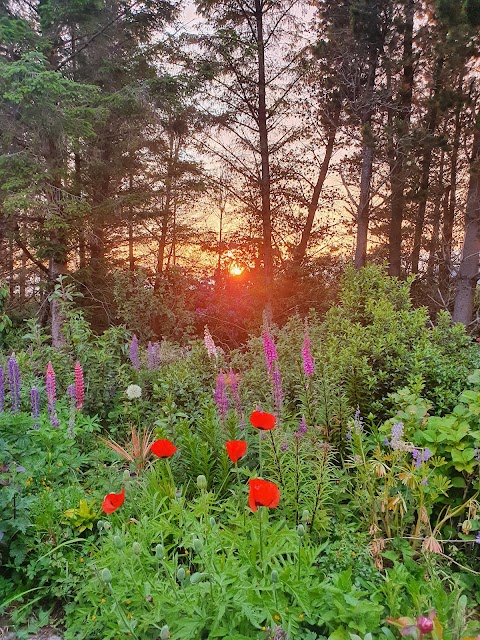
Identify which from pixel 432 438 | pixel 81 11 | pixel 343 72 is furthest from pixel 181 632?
pixel 81 11

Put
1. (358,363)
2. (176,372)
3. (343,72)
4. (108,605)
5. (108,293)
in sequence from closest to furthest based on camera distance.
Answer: (108,605) → (358,363) → (176,372) → (343,72) → (108,293)

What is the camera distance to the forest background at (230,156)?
7320mm

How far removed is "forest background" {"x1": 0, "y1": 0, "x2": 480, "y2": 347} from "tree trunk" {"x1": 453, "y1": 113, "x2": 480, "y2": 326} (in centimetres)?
3

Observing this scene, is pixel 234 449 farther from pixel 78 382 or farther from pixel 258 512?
pixel 78 382

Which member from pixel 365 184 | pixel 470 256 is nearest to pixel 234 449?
pixel 470 256

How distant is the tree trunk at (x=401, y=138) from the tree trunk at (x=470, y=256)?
1.15 metres

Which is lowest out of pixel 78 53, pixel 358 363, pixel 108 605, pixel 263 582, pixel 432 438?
pixel 108 605

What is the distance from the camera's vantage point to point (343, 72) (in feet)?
25.5

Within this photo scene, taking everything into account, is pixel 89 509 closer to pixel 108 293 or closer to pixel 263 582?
pixel 263 582

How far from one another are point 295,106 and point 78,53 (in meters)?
4.55

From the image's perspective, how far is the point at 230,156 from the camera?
9219mm

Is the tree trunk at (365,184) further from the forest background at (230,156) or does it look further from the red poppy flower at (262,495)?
the red poppy flower at (262,495)

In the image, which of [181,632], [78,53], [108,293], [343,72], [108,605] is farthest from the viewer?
[108,293]

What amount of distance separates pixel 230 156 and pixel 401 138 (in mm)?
3498
